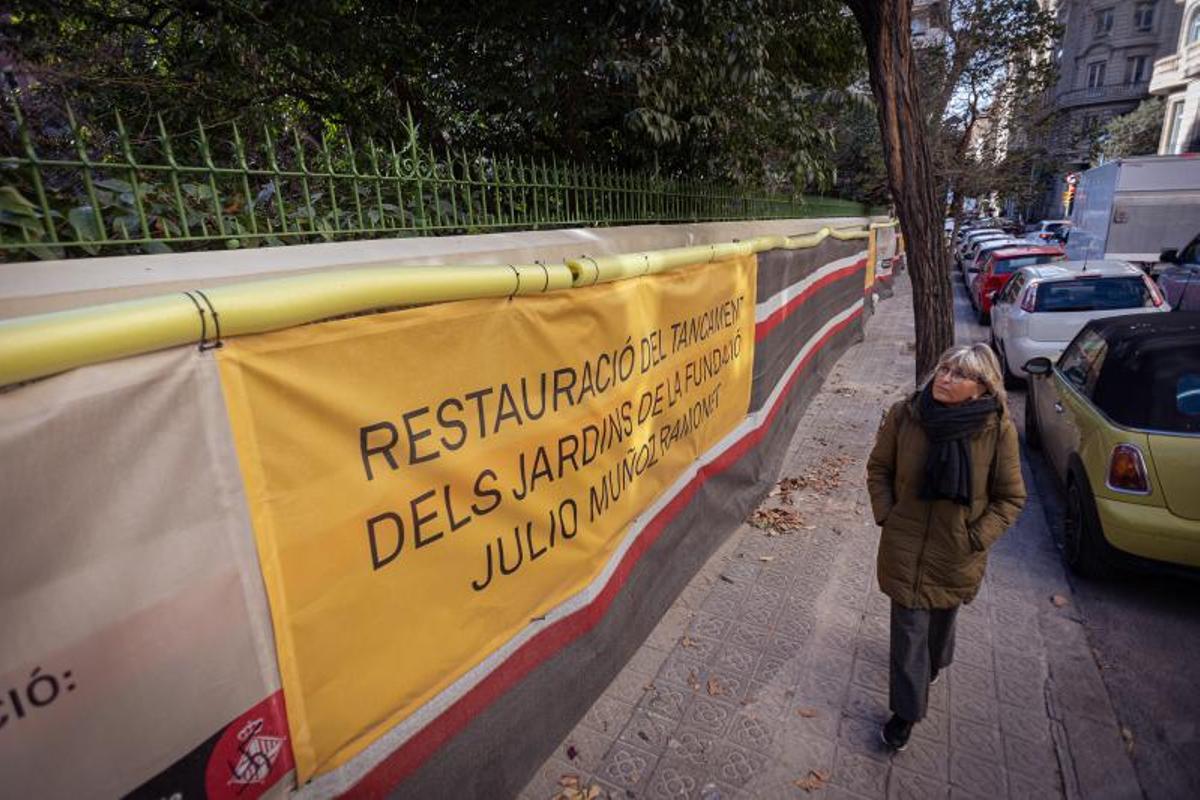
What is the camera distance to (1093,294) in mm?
8727

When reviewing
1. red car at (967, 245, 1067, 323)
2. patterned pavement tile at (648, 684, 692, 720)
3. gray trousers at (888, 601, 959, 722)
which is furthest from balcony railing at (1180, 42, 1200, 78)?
patterned pavement tile at (648, 684, 692, 720)

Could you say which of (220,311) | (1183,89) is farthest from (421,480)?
(1183,89)

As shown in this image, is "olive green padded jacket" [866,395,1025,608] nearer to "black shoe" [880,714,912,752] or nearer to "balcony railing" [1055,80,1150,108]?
"black shoe" [880,714,912,752]

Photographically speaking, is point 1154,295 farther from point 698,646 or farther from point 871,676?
point 698,646

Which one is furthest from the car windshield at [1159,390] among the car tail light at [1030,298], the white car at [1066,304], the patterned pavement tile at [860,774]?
the car tail light at [1030,298]

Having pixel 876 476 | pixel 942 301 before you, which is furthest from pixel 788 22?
pixel 876 476

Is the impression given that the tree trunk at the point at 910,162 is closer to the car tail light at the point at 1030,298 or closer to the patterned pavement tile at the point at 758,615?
the patterned pavement tile at the point at 758,615

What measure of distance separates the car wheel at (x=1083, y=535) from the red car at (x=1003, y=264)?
1118 cm

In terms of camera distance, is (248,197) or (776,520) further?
(776,520)

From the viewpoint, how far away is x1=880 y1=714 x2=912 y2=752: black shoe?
310cm

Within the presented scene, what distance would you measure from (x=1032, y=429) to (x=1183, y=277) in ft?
26.7

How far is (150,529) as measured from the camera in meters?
1.48

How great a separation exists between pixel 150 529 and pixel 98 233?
1107 mm

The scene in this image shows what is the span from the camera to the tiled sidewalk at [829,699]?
2990 millimetres
